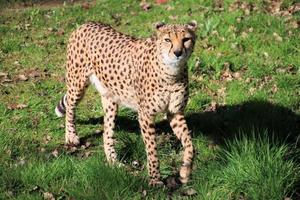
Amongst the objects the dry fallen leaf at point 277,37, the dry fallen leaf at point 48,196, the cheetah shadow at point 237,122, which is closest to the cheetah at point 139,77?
the cheetah shadow at point 237,122

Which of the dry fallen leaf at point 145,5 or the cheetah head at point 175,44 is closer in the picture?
the cheetah head at point 175,44

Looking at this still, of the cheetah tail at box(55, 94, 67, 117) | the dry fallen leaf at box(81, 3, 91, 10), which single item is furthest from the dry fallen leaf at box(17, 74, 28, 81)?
the dry fallen leaf at box(81, 3, 91, 10)

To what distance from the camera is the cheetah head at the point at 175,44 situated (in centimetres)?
454

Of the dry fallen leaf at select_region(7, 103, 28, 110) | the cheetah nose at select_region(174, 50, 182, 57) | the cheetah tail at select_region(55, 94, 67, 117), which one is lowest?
the dry fallen leaf at select_region(7, 103, 28, 110)

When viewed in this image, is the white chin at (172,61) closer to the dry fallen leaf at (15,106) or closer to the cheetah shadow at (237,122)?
the cheetah shadow at (237,122)

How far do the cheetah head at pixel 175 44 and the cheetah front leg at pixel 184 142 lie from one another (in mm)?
582

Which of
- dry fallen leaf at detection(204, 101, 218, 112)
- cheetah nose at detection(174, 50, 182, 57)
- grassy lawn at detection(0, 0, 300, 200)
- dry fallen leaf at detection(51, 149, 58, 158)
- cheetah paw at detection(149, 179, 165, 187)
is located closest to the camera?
cheetah nose at detection(174, 50, 182, 57)

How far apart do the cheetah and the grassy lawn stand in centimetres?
23

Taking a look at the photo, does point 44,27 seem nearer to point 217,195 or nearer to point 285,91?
point 285,91

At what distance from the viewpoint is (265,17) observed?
27.9 ft

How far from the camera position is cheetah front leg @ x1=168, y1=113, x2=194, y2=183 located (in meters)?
5.02

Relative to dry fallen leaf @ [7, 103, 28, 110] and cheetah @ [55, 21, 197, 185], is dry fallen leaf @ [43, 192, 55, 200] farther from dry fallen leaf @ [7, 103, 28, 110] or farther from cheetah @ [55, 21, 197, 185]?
dry fallen leaf @ [7, 103, 28, 110]

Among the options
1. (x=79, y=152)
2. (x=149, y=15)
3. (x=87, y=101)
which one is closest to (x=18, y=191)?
(x=79, y=152)

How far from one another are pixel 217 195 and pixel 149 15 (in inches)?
211
